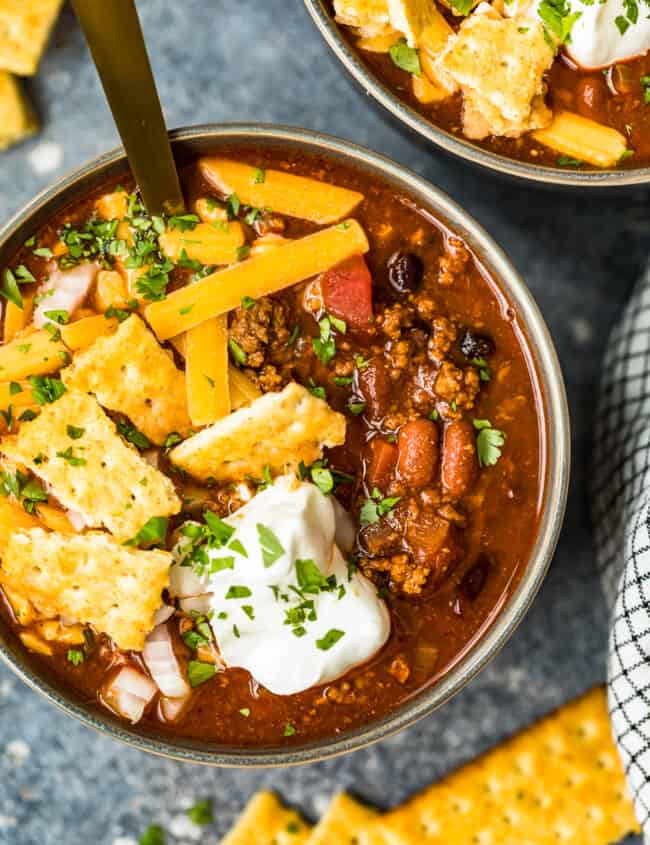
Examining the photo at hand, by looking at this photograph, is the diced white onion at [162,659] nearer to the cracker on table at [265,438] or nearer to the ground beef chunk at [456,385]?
the cracker on table at [265,438]

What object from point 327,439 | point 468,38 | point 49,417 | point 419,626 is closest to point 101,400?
point 49,417

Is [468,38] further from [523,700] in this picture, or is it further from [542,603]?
[523,700]

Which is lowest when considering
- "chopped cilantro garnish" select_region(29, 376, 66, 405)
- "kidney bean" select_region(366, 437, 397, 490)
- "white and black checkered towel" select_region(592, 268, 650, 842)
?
"white and black checkered towel" select_region(592, 268, 650, 842)

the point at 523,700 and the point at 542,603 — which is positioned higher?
the point at 542,603

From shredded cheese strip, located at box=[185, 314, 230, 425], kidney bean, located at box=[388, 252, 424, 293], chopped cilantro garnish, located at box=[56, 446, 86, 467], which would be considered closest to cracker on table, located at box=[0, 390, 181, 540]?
chopped cilantro garnish, located at box=[56, 446, 86, 467]

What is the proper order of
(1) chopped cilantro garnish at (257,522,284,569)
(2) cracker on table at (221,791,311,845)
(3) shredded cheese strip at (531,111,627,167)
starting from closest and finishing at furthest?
(1) chopped cilantro garnish at (257,522,284,569) → (3) shredded cheese strip at (531,111,627,167) → (2) cracker on table at (221,791,311,845)

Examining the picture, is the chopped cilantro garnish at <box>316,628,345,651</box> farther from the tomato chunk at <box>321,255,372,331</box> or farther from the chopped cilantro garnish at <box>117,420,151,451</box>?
the tomato chunk at <box>321,255,372,331</box>

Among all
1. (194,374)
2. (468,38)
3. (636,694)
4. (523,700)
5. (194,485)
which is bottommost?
(523,700)
